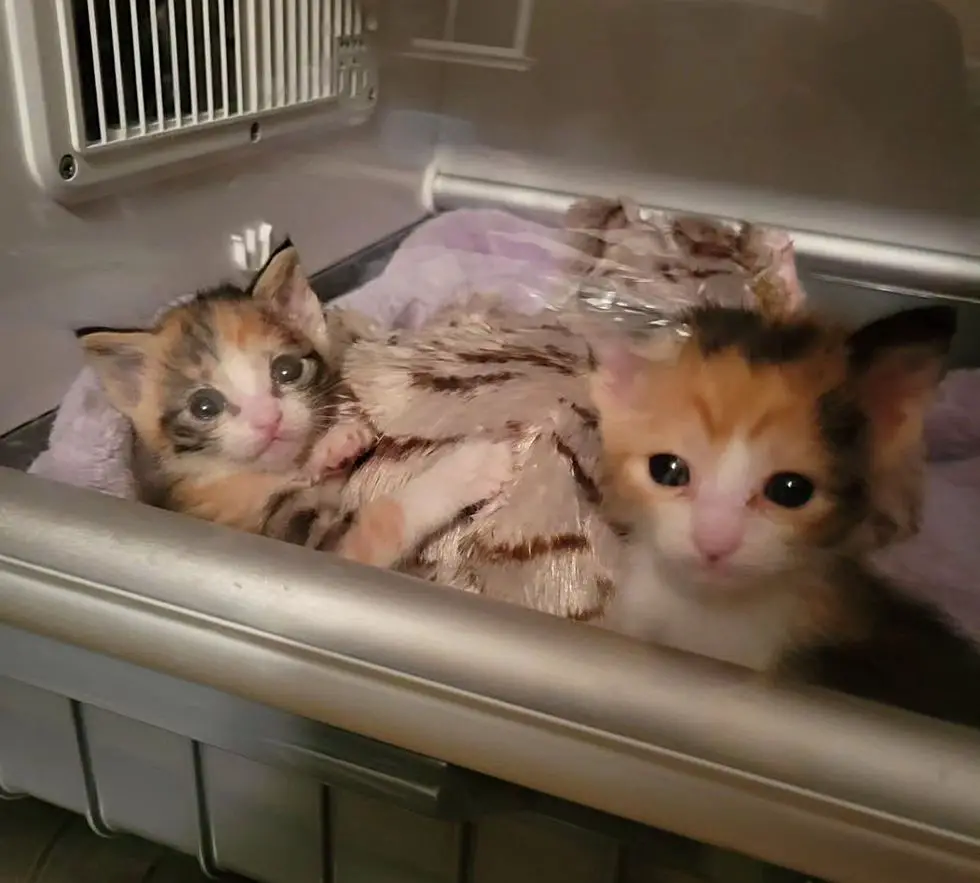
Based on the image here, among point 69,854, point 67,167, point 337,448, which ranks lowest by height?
point 69,854

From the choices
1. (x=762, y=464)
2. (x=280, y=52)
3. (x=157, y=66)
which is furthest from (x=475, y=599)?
(x=280, y=52)

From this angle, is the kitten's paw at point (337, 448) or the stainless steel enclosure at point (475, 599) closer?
the stainless steel enclosure at point (475, 599)

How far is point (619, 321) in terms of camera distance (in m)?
0.69

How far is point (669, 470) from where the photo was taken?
1.63 feet

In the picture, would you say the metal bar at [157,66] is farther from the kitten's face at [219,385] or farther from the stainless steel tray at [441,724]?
the stainless steel tray at [441,724]

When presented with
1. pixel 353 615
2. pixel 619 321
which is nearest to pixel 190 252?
pixel 619 321

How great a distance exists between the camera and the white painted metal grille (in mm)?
641

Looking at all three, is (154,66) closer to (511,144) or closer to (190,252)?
(190,252)

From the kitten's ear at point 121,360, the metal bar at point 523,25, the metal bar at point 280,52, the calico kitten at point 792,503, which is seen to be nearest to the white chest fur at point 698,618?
the calico kitten at point 792,503

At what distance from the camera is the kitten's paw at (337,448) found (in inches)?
24.0

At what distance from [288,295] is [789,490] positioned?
14.9 inches

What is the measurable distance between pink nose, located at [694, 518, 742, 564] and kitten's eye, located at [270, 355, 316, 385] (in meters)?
0.30

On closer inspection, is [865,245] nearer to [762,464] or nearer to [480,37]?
[480,37]

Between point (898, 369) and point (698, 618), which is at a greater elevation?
point (898, 369)
